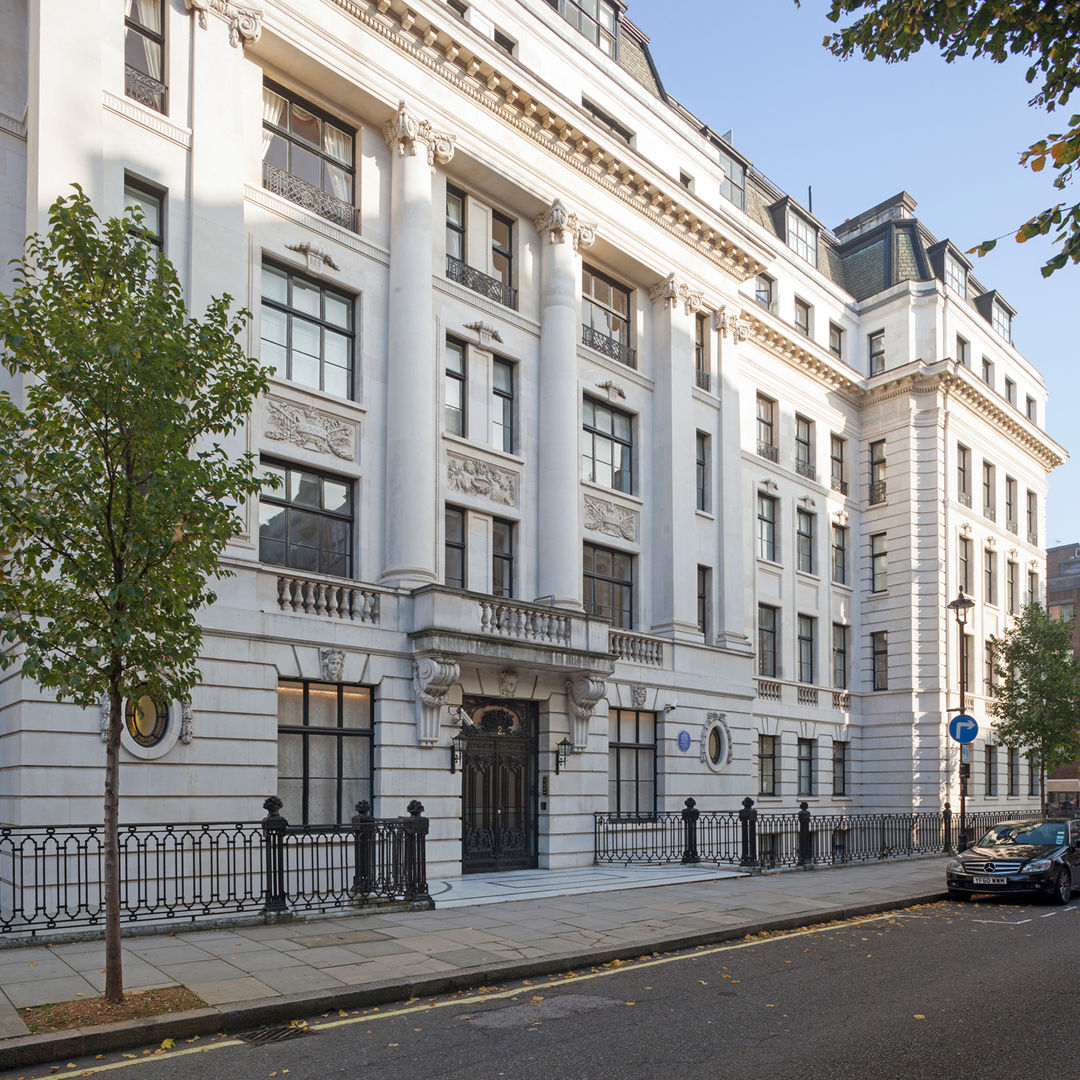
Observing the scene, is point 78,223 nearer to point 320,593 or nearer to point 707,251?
point 320,593

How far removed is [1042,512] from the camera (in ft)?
164

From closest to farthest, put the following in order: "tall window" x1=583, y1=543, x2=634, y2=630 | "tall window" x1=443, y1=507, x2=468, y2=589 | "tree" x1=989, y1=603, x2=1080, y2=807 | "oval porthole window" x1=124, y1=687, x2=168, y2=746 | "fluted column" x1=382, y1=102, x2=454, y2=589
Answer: "oval porthole window" x1=124, y1=687, x2=168, y2=746
"fluted column" x1=382, y1=102, x2=454, y2=589
"tall window" x1=443, y1=507, x2=468, y2=589
"tall window" x1=583, y1=543, x2=634, y2=630
"tree" x1=989, y1=603, x2=1080, y2=807

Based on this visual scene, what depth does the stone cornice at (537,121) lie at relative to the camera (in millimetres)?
21812

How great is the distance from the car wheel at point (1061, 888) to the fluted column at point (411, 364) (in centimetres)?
1305

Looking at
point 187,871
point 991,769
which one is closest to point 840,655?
point 991,769

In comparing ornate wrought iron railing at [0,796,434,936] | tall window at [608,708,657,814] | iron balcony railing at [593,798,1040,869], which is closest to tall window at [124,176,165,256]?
ornate wrought iron railing at [0,796,434,936]

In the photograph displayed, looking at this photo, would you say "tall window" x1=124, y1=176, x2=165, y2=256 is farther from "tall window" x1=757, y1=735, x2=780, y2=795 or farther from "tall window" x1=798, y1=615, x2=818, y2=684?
"tall window" x1=798, y1=615, x2=818, y2=684

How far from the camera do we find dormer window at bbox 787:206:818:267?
39750 millimetres

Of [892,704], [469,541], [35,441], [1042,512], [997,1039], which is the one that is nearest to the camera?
[997,1039]

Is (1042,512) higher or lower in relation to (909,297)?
lower

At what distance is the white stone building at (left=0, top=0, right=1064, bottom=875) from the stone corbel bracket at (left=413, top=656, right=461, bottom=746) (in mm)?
87

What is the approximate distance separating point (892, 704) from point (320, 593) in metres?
26.3

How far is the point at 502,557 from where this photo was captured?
24.1 meters

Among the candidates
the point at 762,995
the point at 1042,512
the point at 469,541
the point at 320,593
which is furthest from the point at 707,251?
the point at 1042,512
